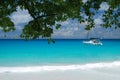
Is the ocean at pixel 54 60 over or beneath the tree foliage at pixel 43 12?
beneath

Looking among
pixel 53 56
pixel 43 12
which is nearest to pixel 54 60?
pixel 53 56

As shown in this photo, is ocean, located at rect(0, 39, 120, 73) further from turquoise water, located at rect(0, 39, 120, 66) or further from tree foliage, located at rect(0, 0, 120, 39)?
tree foliage, located at rect(0, 0, 120, 39)

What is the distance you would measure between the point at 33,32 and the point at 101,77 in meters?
11.5

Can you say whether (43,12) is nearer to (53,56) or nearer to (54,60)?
(54,60)

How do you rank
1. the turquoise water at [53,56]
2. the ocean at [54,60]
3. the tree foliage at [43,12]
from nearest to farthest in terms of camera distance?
the tree foliage at [43,12] < the ocean at [54,60] < the turquoise water at [53,56]

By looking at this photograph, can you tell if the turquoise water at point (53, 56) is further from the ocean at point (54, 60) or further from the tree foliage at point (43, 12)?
the tree foliage at point (43, 12)

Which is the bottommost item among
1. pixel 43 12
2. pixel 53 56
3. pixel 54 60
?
pixel 53 56

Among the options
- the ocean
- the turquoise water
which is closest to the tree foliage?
the ocean

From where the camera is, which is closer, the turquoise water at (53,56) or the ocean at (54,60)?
the ocean at (54,60)

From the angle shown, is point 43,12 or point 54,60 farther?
point 54,60

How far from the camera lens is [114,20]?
6504 millimetres

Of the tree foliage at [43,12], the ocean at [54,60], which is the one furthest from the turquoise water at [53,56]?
the tree foliage at [43,12]

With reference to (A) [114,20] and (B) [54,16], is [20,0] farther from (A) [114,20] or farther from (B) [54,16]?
(A) [114,20]

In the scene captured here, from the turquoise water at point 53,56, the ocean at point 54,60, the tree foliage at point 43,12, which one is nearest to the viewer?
the tree foliage at point 43,12
